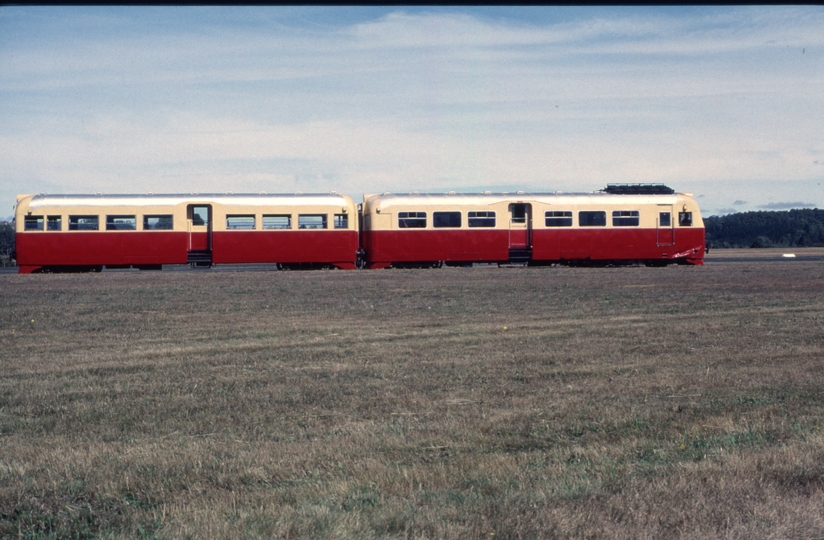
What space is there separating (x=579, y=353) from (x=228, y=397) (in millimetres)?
5061

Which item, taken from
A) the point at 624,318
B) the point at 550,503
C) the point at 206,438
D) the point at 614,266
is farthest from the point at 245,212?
the point at 550,503

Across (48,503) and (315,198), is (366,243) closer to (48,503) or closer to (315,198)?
(315,198)

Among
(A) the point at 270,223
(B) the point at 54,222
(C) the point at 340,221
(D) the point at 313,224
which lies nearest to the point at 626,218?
(C) the point at 340,221

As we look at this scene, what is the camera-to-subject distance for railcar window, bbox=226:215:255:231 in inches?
1430

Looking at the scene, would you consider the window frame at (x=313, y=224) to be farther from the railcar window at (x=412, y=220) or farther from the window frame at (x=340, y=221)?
the railcar window at (x=412, y=220)

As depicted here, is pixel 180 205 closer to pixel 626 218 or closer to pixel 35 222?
pixel 35 222

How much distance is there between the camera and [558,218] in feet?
125

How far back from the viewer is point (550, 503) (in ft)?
18.3


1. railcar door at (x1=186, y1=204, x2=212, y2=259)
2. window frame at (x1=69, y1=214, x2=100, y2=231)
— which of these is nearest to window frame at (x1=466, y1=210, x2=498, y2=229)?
railcar door at (x1=186, y1=204, x2=212, y2=259)

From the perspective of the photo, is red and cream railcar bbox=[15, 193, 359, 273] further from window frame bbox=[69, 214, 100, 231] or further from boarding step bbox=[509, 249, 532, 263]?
boarding step bbox=[509, 249, 532, 263]

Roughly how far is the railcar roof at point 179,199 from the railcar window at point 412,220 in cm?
261

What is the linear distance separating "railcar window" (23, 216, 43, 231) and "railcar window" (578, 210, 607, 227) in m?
22.6

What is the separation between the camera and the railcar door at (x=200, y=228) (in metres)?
36.2

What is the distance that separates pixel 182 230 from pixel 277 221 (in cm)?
388
